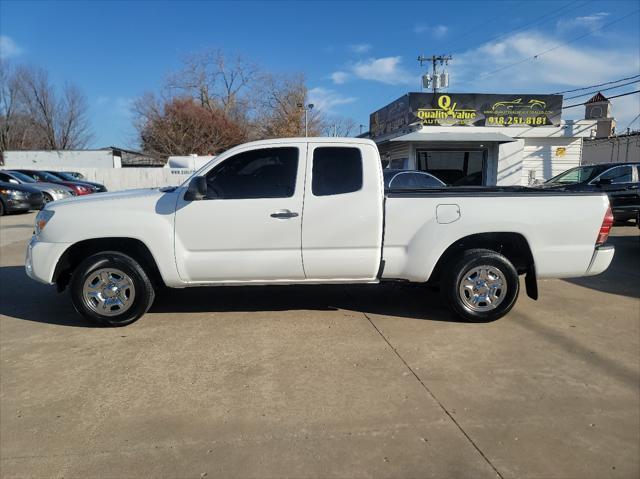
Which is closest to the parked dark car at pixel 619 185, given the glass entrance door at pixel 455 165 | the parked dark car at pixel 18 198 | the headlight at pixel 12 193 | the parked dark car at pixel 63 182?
the glass entrance door at pixel 455 165

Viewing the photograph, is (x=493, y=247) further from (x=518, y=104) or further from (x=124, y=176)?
(x=124, y=176)

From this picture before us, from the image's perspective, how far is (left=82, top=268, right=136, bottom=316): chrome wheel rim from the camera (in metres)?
4.80

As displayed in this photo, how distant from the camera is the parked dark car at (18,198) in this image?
16250 mm

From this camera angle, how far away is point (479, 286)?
4.95m

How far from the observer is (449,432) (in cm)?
304

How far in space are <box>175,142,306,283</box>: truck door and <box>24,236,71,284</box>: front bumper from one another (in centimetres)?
120

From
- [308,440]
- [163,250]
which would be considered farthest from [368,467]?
[163,250]

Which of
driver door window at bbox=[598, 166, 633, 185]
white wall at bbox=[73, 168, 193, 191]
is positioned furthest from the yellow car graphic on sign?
white wall at bbox=[73, 168, 193, 191]

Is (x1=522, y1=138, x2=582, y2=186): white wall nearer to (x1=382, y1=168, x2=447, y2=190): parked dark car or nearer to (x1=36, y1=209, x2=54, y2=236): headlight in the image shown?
(x1=382, y1=168, x2=447, y2=190): parked dark car

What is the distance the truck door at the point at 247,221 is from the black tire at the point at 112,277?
44cm

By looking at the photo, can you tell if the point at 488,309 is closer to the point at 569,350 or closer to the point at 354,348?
the point at 569,350

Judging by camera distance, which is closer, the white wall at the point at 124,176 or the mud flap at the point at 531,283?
the mud flap at the point at 531,283

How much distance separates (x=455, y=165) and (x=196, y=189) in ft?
62.8

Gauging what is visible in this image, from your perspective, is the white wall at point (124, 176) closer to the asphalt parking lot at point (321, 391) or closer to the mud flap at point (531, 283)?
the asphalt parking lot at point (321, 391)
